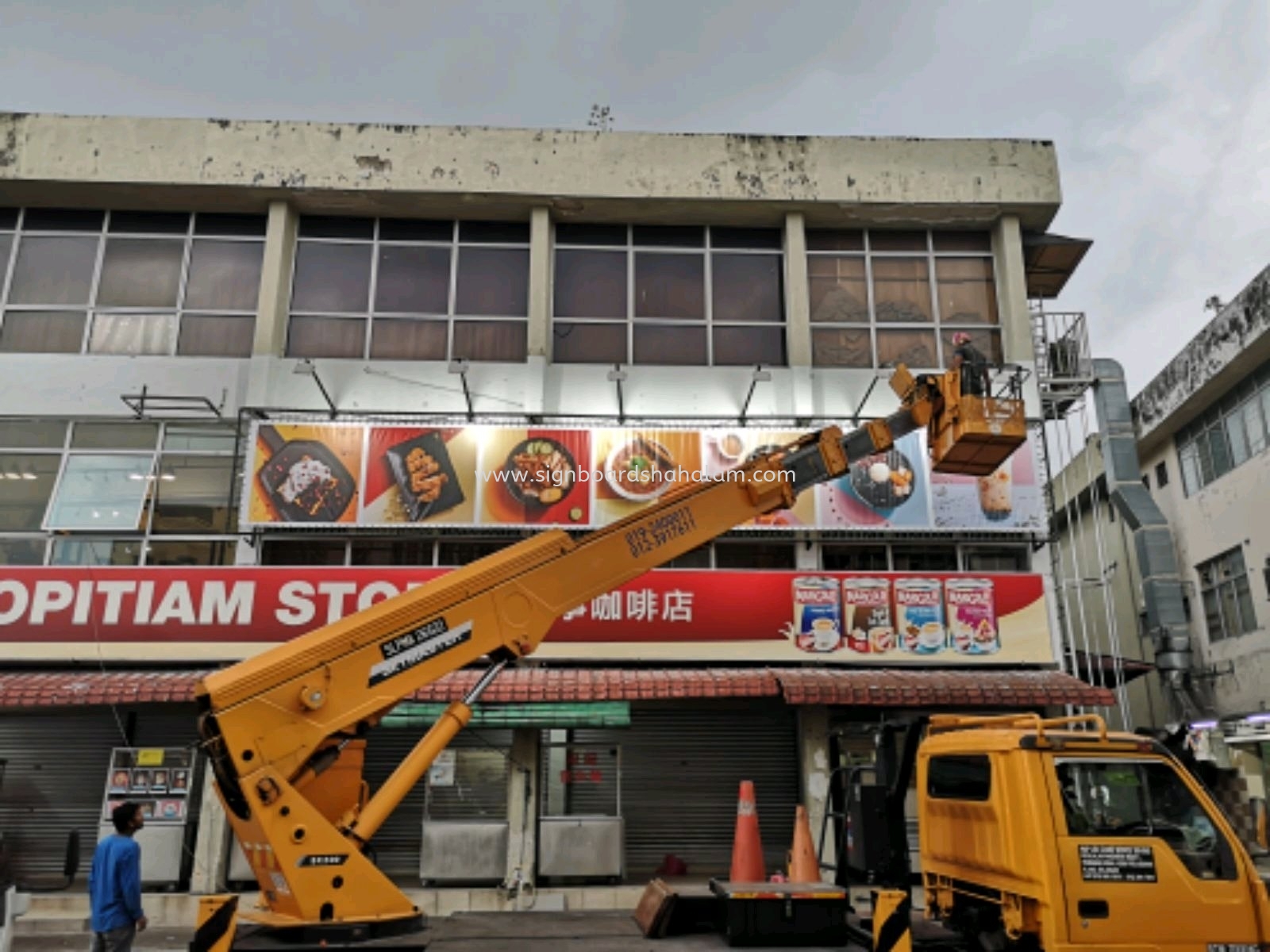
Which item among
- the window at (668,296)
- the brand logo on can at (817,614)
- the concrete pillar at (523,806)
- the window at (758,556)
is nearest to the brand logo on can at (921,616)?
the brand logo on can at (817,614)

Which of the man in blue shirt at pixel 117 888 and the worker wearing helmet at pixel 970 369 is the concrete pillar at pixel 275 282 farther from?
the worker wearing helmet at pixel 970 369

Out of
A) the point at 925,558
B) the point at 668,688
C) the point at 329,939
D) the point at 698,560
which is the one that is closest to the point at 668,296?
the point at 698,560

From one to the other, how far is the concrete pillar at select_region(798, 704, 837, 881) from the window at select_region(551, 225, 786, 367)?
6.24 metres

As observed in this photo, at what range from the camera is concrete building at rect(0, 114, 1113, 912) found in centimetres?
1404

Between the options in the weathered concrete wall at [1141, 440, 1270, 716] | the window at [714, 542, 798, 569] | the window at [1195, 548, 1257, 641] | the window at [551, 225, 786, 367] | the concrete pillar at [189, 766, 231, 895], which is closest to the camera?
the concrete pillar at [189, 766, 231, 895]

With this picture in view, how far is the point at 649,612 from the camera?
1445 cm

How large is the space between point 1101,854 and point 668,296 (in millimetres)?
12879

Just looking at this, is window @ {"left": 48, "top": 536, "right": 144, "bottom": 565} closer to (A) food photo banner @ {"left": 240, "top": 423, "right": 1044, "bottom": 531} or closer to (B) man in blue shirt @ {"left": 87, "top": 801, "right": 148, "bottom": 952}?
(A) food photo banner @ {"left": 240, "top": 423, "right": 1044, "bottom": 531}

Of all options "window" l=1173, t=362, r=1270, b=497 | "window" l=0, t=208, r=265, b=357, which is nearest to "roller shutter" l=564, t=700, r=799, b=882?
"window" l=0, t=208, r=265, b=357

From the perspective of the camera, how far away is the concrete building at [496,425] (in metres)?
14.0

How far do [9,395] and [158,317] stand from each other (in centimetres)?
269

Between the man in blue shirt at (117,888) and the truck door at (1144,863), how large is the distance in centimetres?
685

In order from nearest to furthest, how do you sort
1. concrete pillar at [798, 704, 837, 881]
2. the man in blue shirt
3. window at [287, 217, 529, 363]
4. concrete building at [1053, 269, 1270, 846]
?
the man in blue shirt
concrete pillar at [798, 704, 837, 881]
window at [287, 217, 529, 363]
concrete building at [1053, 269, 1270, 846]

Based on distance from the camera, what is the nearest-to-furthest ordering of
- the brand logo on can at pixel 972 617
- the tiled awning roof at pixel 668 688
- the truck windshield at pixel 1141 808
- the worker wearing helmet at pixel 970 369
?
the truck windshield at pixel 1141 808 < the worker wearing helmet at pixel 970 369 < the tiled awning roof at pixel 668 688 < the brand logo on can at pixel 972 617
